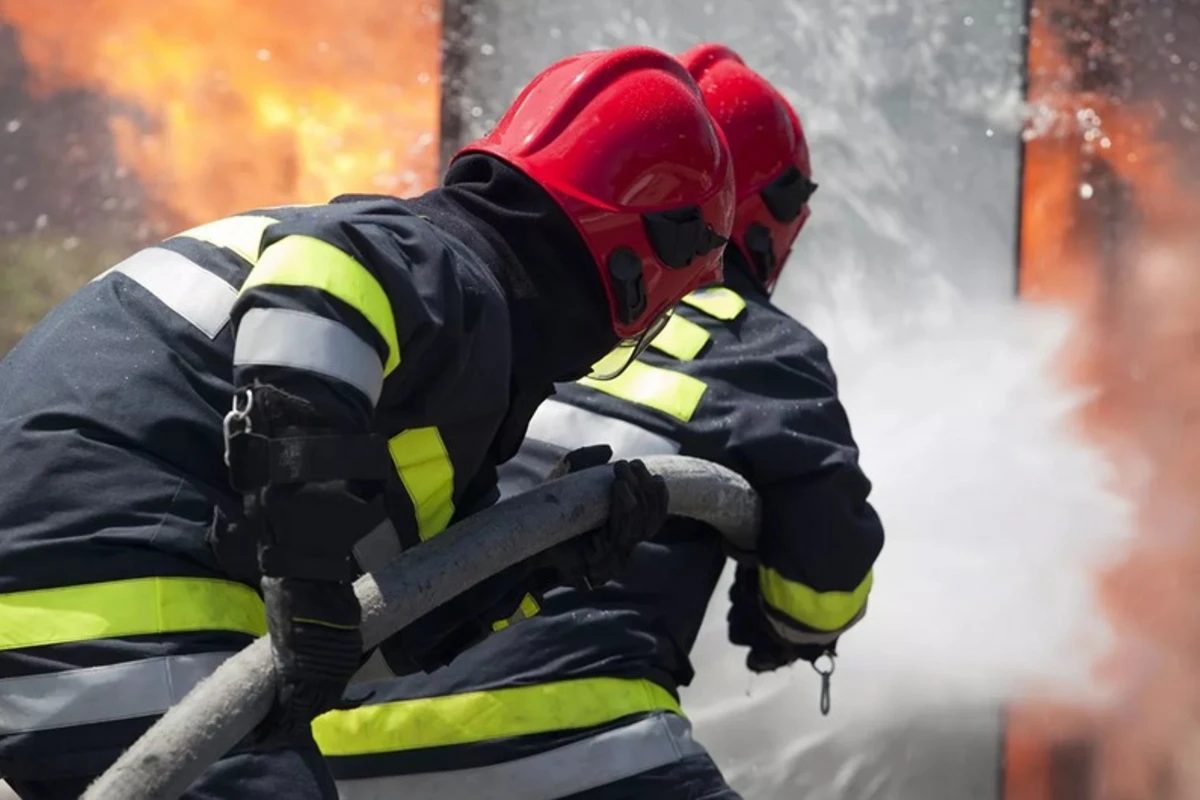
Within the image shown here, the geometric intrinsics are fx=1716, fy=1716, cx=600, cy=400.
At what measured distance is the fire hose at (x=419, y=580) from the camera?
176 cm

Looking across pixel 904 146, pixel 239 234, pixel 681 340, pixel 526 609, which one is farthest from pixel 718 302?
pixel 904 146

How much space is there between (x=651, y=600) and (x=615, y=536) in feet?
1.53

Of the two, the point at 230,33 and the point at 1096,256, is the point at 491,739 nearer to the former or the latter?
the point at 1096,256

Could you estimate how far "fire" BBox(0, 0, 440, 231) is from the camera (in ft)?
16.9

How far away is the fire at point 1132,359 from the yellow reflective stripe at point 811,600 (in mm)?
1797

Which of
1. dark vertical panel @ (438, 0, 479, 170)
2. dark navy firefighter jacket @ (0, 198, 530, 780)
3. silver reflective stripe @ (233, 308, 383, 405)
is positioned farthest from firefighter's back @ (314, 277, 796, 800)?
dark vertical panel @ (438, 0, 479, 170)

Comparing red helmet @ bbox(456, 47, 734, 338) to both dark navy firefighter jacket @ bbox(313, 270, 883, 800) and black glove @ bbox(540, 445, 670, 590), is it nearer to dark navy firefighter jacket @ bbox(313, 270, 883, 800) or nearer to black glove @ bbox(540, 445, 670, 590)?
black glove @ bbox(540, 445, 670, 590)

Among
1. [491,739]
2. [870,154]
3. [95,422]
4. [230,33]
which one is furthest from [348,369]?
[230,33]

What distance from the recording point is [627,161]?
7.32 feet

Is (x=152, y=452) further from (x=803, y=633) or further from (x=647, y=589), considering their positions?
(x=803, y=633)

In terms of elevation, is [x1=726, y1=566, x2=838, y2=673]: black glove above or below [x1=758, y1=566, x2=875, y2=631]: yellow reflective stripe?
below

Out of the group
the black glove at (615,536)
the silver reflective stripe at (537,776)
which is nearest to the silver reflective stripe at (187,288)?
the black glove at (615,536)

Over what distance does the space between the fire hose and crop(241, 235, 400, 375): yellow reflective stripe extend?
305 mm

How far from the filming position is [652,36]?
4961mm
